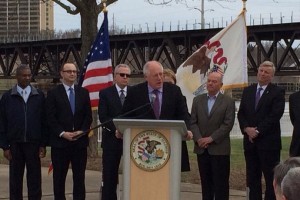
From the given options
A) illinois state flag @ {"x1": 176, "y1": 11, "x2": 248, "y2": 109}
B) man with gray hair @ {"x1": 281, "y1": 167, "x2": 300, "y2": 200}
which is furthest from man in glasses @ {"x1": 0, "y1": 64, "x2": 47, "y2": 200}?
man with gray hair @ {"x1": 281, "y1": 167, "x2": 300, "y2": 200}

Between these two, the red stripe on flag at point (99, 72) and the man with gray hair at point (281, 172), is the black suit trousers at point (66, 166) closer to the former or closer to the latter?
the red stripe on flag at point (99, 72)

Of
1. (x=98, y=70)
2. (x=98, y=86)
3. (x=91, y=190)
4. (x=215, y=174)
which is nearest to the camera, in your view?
(x=215, y=174)

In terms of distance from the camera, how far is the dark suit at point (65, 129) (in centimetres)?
884

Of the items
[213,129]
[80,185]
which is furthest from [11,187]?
[213,129]

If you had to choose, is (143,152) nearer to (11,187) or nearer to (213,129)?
(213,129)

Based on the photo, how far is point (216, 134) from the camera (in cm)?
868

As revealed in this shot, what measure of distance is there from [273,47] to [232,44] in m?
24.3

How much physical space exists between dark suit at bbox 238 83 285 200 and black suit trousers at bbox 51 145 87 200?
2.27 meters

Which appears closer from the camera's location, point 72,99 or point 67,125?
point 67,125

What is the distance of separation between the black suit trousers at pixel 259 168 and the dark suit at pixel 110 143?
1787 millimetres

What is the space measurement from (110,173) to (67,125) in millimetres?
896

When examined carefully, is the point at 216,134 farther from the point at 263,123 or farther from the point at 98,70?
the point at 98,70

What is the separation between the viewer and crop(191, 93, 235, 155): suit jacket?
28.6ft

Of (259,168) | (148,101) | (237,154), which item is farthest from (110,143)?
(237,154)
